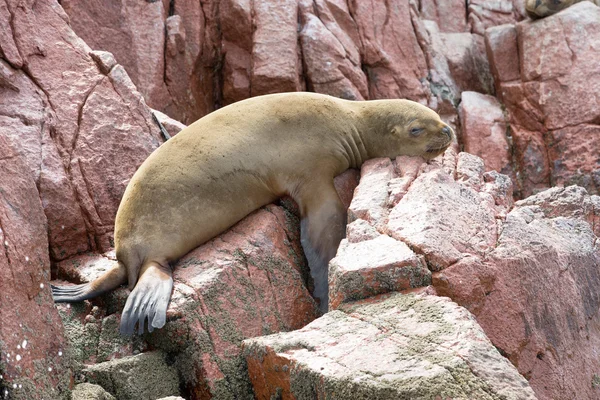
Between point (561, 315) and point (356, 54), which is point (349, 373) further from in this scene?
→ point (356, 54)

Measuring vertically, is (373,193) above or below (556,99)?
above

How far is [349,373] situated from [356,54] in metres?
6.86

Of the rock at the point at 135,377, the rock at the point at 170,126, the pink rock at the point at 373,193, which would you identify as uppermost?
the rock at the point at 170,126

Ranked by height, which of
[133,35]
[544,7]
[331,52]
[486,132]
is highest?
[133,35]

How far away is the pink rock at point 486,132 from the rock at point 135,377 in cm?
634

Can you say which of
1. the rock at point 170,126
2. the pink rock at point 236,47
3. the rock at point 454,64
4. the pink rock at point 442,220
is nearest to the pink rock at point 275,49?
the pink rock at point 236,47

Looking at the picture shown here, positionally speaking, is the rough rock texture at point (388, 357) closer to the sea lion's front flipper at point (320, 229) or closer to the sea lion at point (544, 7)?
the sea lion's front flipper at point (320, 229)

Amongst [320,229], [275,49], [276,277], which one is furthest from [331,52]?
[276,277]

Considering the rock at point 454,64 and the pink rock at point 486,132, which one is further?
the rock at point 454,64

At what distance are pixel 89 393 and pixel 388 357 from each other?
1569 mm

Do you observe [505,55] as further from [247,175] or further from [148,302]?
[148,302]

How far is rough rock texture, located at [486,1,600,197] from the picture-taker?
9.87 metres

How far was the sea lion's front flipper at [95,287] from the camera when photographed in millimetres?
5035

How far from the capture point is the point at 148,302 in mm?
4695
